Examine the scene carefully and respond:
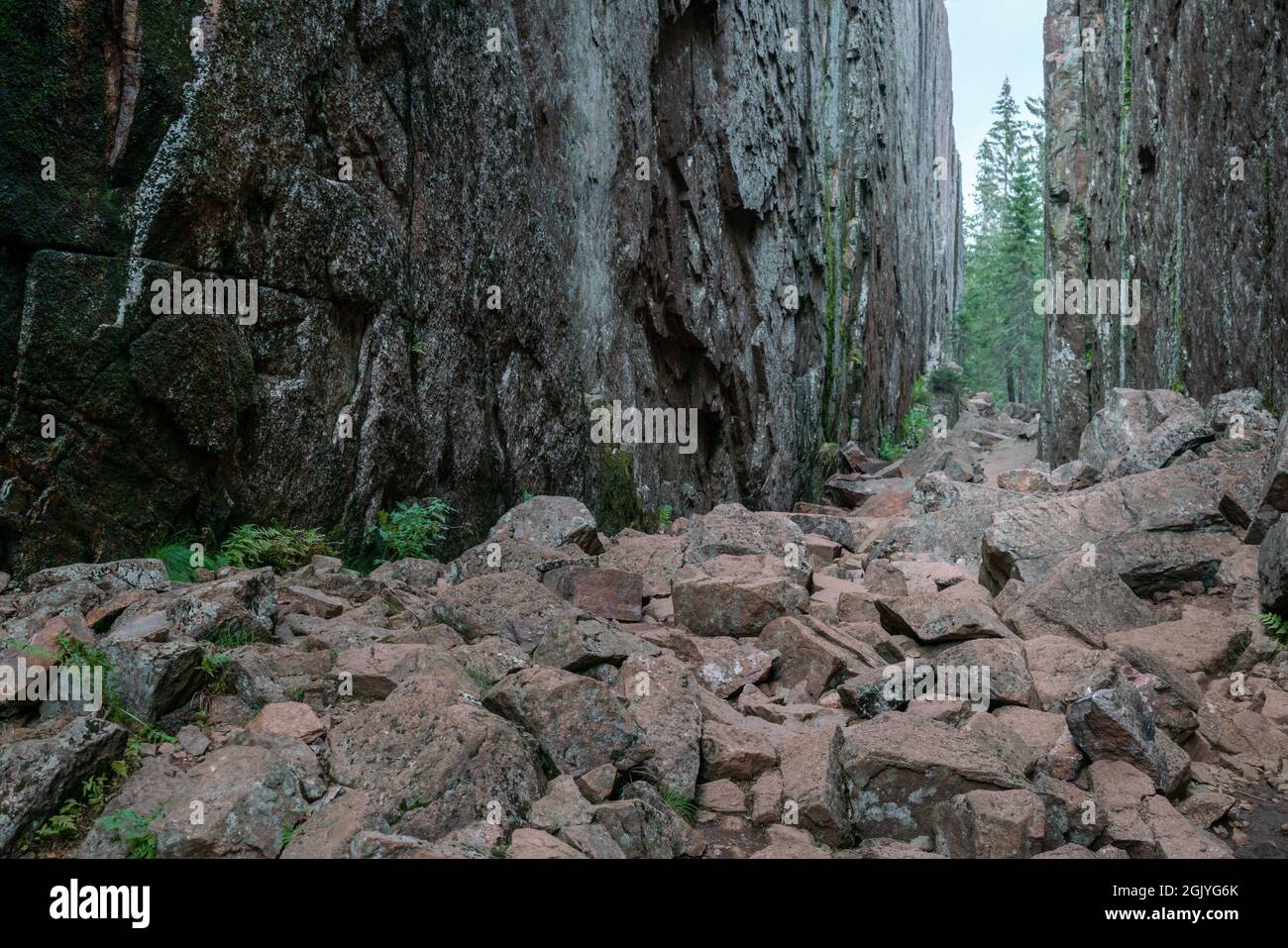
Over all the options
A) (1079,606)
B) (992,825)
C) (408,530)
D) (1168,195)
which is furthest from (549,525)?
(1168,195)

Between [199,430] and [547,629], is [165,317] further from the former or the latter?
[547,629]

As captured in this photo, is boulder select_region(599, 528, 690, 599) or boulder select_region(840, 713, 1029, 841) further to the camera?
boulder select_region(599, 528, 690, 599)

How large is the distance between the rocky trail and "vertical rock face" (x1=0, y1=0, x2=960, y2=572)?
0.89 metres

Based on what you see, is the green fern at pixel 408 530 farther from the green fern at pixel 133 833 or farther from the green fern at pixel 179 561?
the green fern at pixel 133 833

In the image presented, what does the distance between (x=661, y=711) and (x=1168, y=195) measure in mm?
14425

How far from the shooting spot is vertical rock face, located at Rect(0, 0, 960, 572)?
5.18 metres

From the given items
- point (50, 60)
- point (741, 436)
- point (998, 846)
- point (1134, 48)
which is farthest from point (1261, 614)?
point (1134, 48)

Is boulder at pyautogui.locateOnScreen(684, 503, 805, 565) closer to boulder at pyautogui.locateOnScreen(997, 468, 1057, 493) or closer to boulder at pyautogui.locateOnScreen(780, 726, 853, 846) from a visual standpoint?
boulder at pyautogui.locateOnScreen(780, 726, 853, 846)

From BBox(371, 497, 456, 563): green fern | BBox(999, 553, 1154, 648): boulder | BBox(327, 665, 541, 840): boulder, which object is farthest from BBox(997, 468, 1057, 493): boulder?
BBox(327, 665, 541, 840): boulder

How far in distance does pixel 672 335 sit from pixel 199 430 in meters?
9.83

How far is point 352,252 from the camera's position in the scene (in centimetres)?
693

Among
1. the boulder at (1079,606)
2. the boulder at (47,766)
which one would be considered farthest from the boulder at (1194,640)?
the boulder at (47,766)

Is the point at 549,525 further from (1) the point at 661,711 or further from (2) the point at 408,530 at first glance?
(1) the point at 661,711

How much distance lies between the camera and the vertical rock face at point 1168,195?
9.65m
